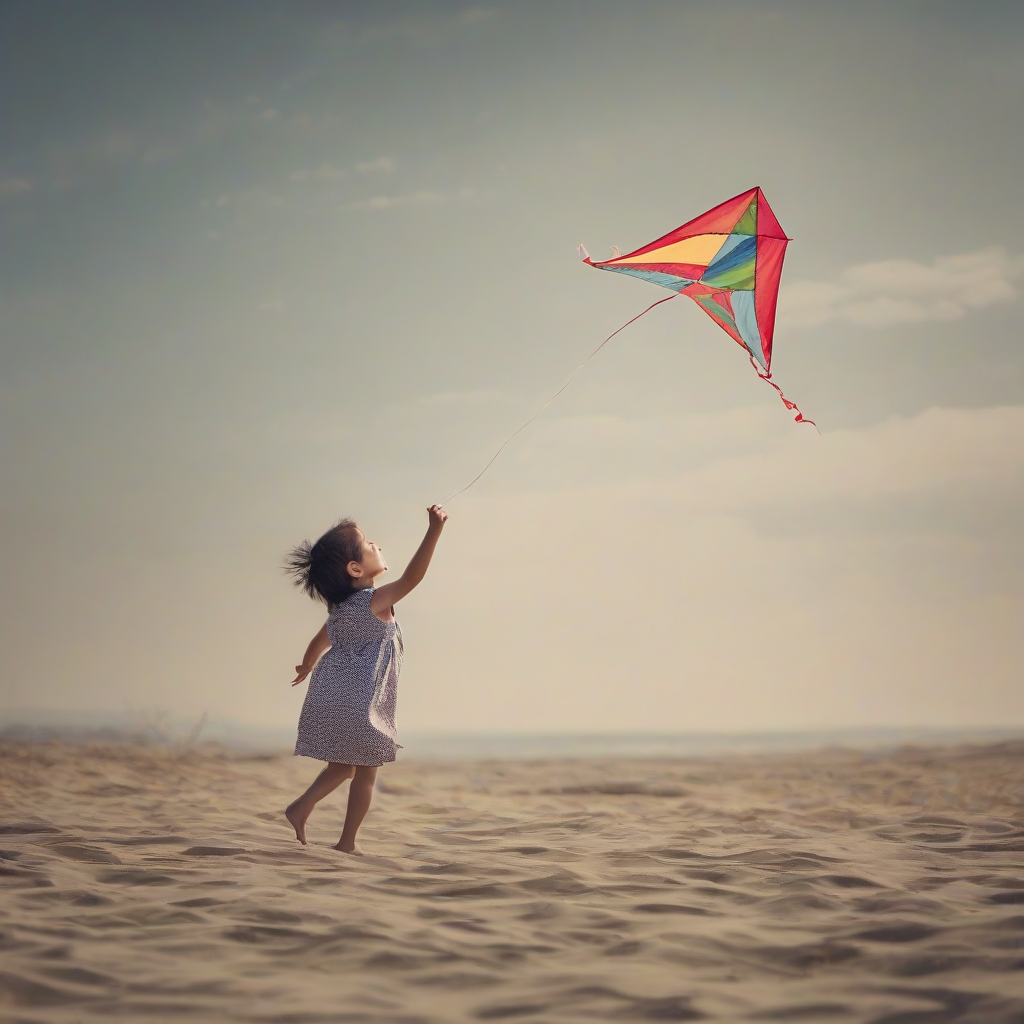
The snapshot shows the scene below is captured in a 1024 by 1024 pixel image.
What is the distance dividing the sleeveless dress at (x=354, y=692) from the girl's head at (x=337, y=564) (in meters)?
0.06

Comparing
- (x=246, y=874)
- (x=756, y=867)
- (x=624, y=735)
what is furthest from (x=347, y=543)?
(x=624, y=735)

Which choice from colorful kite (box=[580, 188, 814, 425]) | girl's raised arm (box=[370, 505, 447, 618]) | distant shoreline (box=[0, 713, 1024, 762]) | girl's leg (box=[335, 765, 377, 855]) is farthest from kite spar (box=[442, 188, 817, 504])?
distant shoreline (box=[0, 713, 1024, 762])

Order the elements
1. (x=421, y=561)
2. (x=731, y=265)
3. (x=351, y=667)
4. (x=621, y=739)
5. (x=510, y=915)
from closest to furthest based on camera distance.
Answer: (x=510, y=915) < (x=421, y=561) < (x=351, y=667) < (x=731, y=265) < (x=621, y=739)

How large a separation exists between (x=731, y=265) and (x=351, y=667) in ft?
8.48

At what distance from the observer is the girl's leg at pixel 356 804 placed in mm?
3449

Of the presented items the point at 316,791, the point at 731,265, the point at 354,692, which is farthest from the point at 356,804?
the point at 731,265

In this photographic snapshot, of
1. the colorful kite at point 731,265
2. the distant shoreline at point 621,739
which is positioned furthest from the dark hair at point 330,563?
the distant shoreline at point 621,739

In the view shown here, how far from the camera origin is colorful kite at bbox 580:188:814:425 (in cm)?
431

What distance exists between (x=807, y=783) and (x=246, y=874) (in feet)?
16.9

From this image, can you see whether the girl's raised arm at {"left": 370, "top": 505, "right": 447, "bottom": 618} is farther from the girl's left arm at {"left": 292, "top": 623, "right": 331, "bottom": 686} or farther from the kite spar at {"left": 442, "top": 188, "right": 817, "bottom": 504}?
the kite spar at {"left": 442, "top": 188, "right": 817, "bottom": 504}

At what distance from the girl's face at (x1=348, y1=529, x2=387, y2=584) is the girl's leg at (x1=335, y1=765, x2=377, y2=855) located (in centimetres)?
76

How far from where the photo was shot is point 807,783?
6949 mm

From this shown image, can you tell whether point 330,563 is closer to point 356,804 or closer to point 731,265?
point 356,804

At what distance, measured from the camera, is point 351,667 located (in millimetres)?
3654
